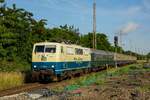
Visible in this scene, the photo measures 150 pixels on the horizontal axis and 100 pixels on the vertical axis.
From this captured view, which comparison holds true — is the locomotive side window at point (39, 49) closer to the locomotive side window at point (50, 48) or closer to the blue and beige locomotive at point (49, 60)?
the blue and beige locomotive at point (49, 60)

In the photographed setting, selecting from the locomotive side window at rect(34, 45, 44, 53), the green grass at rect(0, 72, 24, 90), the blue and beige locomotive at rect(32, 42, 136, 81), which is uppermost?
the locomotive side window at rect(34, 45, 44, 53)

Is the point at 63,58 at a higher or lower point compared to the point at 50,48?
lower

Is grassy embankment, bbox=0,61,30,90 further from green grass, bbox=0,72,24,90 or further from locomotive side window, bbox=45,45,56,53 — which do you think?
locomotive side window, bbox=45,45,56,53

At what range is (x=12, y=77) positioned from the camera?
2691cm

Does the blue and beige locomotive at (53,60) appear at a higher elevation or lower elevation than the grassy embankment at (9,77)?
higher

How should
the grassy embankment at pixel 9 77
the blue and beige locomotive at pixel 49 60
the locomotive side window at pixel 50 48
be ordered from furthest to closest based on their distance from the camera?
the locomotive side window at pixel 50 48, the blue and beige locomotive at pixel 49 60, the grassy embankment at pixel 9 77

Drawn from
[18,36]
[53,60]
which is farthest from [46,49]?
[18,36]

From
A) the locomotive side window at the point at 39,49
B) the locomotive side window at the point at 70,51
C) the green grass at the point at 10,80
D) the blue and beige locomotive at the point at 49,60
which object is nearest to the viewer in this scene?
the green grass at the point at 10,80

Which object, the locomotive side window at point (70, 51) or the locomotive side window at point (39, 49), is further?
the locomotive side window at point (70, 51)

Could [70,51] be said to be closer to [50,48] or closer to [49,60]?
[50,48]

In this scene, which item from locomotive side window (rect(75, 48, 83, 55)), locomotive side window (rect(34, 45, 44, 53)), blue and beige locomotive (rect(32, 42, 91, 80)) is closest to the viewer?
blue and beige locomotive (rect(32, 42, 91, 80))

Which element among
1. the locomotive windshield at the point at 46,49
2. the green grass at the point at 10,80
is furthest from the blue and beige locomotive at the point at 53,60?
the green grass at the point at 10,80

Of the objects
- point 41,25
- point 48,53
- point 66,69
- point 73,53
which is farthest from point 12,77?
point 41,25

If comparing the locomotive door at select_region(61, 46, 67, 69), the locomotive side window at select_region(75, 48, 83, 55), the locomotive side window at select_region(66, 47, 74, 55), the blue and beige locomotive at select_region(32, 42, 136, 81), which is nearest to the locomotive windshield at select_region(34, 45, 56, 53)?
the blue and beige locomotive at select_region(32, 42, 136, 81)
